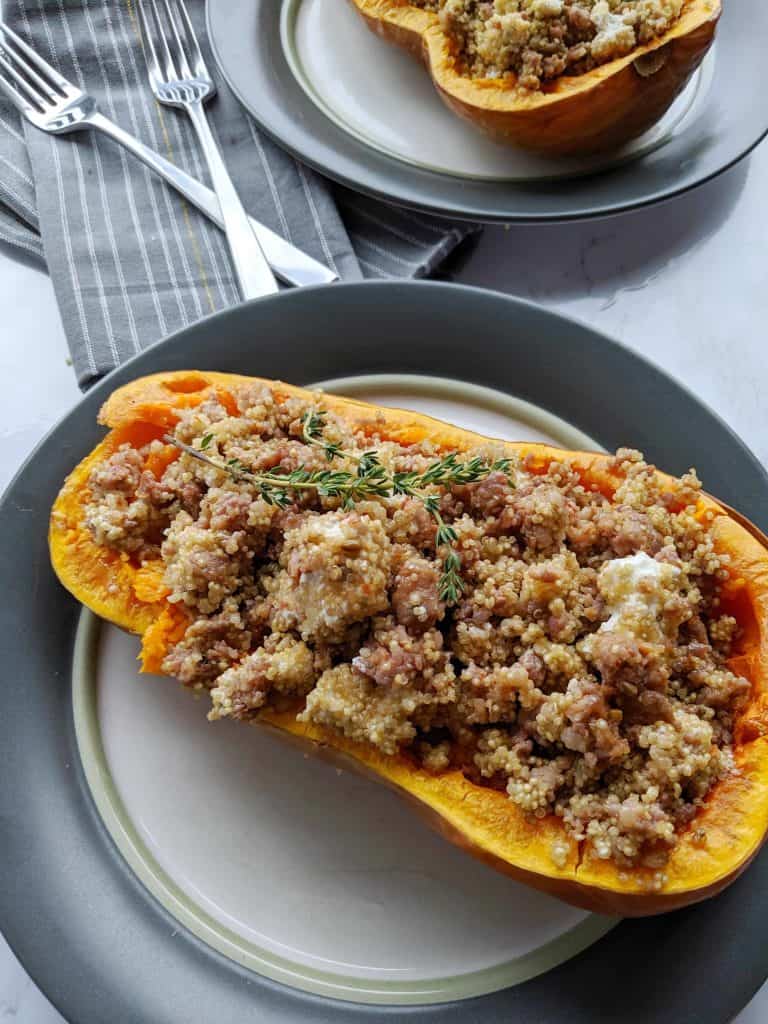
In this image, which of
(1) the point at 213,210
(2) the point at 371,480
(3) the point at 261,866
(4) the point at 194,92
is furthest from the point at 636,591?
(4) the point at 194,92

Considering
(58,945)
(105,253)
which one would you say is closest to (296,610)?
(58,945)

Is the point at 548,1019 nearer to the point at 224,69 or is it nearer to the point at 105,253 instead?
the point at 105,253

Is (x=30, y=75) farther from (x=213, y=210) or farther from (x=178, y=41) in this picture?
(x=213, y=210)

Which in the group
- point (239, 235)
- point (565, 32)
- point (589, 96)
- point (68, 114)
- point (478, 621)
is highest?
point (565, 32)

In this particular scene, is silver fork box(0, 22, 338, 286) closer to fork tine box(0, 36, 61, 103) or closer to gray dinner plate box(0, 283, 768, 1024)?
fork tine box(0, 36, 61, 103)

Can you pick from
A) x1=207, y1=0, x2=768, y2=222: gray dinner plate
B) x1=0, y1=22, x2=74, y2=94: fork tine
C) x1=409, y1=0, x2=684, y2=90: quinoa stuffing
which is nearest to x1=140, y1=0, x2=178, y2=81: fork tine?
x1=207, y1=0, x2=768, y2=222: gray dinner plate

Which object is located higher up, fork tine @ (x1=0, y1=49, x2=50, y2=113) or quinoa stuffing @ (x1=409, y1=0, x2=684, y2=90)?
quinoa stuffing @ (x1=409, y1=0, x2=684, y2=90)
